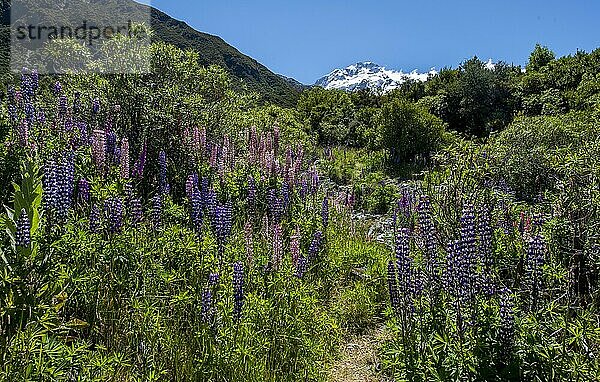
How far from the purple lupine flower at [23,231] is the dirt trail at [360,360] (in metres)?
2.28

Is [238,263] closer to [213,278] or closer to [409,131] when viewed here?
[213,278]

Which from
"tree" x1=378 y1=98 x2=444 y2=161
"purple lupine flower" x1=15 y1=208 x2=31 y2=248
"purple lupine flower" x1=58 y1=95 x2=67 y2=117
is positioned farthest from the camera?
"tree" x1=378 y1=98 x2=444 y2=161

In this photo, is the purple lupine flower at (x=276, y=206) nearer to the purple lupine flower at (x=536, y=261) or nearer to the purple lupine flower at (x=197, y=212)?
the purple lupine flower at (x=197, y=212)

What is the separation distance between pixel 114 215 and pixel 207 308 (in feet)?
3.06

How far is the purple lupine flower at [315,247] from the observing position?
4850 mm

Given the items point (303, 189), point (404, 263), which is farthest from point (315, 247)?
point (404, 263)

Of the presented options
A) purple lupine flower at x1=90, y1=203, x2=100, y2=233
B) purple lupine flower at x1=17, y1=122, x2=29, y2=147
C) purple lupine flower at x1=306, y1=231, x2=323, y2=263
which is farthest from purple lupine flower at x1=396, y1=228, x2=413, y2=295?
purple lupine flower at x1=17, y1=122, x2=29, y2=147

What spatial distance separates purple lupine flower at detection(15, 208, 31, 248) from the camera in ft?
7.23

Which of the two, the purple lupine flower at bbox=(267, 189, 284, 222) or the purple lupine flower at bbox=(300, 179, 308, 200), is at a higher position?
the purple lupine flower at bbox=(300, 179, 308, 200)

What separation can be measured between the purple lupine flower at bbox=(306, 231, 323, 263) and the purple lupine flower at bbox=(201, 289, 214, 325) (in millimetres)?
1829

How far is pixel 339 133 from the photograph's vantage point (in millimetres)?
19766

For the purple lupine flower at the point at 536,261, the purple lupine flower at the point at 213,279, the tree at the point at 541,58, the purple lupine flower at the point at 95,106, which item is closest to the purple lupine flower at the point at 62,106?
the purple lupine flower at the point at 95,106

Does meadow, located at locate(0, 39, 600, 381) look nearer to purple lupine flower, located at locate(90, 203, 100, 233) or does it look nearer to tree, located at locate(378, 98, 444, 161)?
purple lupine flower, located at locate(90, 203, 100, 233)

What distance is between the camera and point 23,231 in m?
2.21
